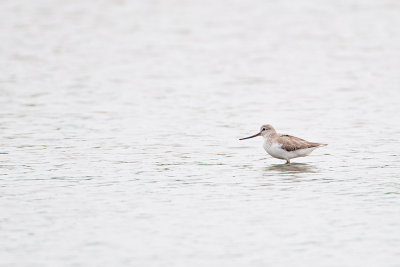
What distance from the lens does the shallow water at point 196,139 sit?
1122 centimetres

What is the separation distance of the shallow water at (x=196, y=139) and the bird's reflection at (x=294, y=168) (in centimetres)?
7

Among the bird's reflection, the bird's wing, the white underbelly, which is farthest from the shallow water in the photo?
the bird's wing

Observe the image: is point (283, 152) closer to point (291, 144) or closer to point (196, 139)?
point (291, 144)

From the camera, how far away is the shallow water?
36.8ft

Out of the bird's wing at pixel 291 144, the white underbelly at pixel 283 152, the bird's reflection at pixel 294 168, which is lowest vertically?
the bird's reflection at pixel 294 168

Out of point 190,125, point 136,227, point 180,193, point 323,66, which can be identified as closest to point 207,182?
point 180,193

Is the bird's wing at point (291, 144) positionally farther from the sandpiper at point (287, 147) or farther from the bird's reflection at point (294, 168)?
the bird's reflection at point (294, 168)

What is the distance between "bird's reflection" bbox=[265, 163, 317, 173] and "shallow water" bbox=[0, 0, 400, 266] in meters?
0.07

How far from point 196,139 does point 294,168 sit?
135 inches

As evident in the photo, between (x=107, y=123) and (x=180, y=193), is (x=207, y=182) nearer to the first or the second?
(x=180, y=193)

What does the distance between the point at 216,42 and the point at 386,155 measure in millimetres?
19109

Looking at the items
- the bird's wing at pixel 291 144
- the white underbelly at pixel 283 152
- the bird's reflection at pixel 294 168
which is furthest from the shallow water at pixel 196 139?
the bird's wing at pixel 291 144

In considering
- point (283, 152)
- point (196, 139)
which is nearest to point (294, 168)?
point (283, 152)

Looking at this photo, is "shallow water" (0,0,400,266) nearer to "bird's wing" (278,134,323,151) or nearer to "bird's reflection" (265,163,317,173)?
"bird's reflection" (265,163,317,173)
